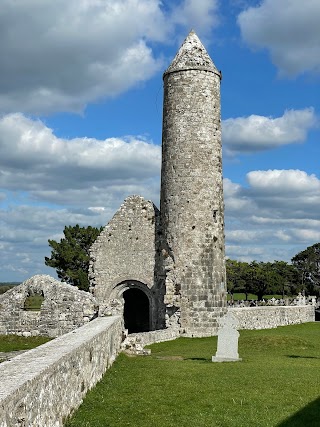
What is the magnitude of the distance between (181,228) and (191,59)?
8333 millimetres

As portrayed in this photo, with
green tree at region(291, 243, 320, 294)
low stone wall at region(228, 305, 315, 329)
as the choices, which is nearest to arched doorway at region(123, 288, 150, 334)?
low stone wall at region(228, 305, 315, 329)

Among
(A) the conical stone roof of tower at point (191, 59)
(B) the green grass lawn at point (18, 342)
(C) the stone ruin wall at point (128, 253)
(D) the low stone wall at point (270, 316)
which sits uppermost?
(A) the conical stone roof of tower at point (191, 59)

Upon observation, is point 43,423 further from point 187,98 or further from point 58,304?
point 187,98

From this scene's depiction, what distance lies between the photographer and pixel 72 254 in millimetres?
43562

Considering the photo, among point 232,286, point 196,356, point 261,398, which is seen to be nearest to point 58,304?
point 196,356

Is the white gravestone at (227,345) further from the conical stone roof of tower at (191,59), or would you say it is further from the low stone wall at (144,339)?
the conical stone roof of tower at (191,59)

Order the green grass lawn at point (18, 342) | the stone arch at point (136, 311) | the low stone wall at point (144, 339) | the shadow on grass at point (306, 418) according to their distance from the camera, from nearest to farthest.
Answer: the shadow on grass at point (306, 418)
the low stone wall at point (144, 339)
the green grass lawn at point (18, 342)
the stone arch at point (136, 311)

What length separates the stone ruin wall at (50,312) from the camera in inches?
889

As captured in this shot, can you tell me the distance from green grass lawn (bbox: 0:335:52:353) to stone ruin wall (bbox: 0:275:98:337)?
0.66 meters

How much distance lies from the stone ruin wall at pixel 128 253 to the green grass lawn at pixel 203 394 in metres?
10.5

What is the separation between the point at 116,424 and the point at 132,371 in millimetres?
5096

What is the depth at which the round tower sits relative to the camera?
25.8 m

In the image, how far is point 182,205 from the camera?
26328 millimetres

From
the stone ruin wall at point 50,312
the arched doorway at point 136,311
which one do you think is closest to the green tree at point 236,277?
the arched doorway at point 136,311
